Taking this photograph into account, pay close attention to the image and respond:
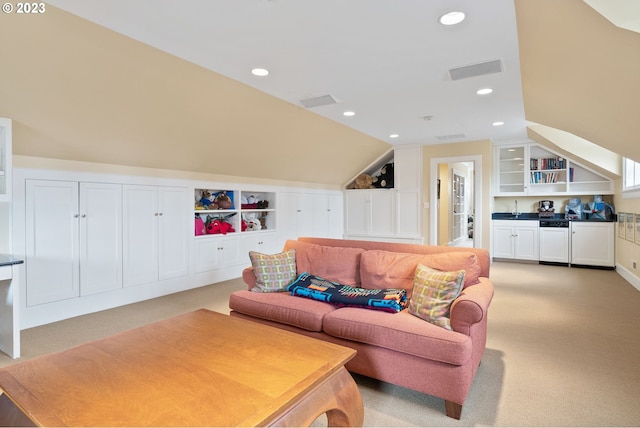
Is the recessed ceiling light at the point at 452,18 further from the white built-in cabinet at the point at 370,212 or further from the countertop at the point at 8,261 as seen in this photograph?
the white built-in cabinet at the point at 370,212

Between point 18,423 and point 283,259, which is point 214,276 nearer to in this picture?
point 283,259

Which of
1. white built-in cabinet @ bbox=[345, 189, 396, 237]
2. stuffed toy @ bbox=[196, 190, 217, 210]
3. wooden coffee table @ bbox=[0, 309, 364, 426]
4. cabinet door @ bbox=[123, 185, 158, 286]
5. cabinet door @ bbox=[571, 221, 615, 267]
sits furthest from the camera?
white built-in cabinet @ bbox=[345, 189, 396, 237]

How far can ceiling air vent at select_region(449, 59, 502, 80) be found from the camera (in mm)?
3012

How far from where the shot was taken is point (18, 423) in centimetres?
125

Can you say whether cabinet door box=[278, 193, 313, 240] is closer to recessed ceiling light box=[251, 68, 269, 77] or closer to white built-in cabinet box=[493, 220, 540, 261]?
recessed ceiling light box=[251, 68, 269, 77]

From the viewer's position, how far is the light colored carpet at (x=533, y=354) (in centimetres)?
193

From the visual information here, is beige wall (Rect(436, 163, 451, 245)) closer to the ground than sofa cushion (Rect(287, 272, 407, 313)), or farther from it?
farther from it

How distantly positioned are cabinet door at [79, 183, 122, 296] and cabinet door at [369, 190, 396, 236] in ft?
16.4

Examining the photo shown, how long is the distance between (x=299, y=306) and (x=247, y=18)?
202 cm

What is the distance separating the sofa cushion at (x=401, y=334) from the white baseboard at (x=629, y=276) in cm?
438

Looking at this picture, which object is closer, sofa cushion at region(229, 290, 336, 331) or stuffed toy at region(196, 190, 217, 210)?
sofa cushion at region(229, 290, 336, 331)

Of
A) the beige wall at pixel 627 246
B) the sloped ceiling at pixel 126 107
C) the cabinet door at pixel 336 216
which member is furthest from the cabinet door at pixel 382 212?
the beige wall at pixel 627 246

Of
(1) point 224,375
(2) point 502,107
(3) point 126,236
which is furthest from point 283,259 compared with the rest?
(2) point 502,107

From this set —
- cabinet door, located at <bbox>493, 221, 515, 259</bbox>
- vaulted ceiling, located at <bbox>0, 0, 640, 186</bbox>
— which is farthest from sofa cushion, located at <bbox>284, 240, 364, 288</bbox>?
cabinet door, located at <bbox>493, 221, 515, 259</bbox>
